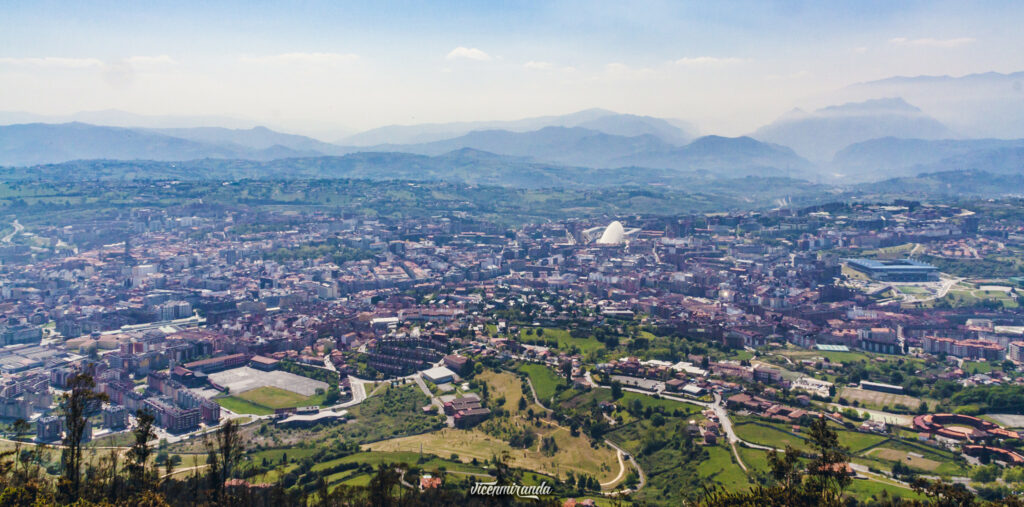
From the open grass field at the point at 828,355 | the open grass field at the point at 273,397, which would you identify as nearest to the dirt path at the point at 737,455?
the open grass field at the point at 828,355

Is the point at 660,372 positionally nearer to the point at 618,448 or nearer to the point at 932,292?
the point at 618,448

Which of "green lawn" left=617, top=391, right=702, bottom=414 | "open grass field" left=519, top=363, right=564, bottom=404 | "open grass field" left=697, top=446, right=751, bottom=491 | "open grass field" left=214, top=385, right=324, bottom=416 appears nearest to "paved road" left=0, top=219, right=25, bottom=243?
"open grass field" left=214, top=385, right=324, bottom=416

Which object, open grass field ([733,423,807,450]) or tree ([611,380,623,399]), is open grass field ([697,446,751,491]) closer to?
open grass field ([733,423,807,450])

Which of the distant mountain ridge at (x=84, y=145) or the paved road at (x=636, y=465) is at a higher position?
the distant mountain ridge at (x=84, y=145)

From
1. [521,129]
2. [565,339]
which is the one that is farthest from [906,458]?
[521,129]

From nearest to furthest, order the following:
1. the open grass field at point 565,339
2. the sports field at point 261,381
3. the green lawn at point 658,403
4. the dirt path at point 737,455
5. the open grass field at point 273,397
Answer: the dirt path at point 737,455 → the green lawn at point 658,403 → the open grass field at point 273,397 → the sports field at point 261,381 → the open grass field at point 565,339

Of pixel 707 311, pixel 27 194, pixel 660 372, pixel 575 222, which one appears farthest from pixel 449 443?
pixel 27 194

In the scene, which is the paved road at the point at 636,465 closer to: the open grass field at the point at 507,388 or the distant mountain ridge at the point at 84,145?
the open grass field at the point at 507,388
